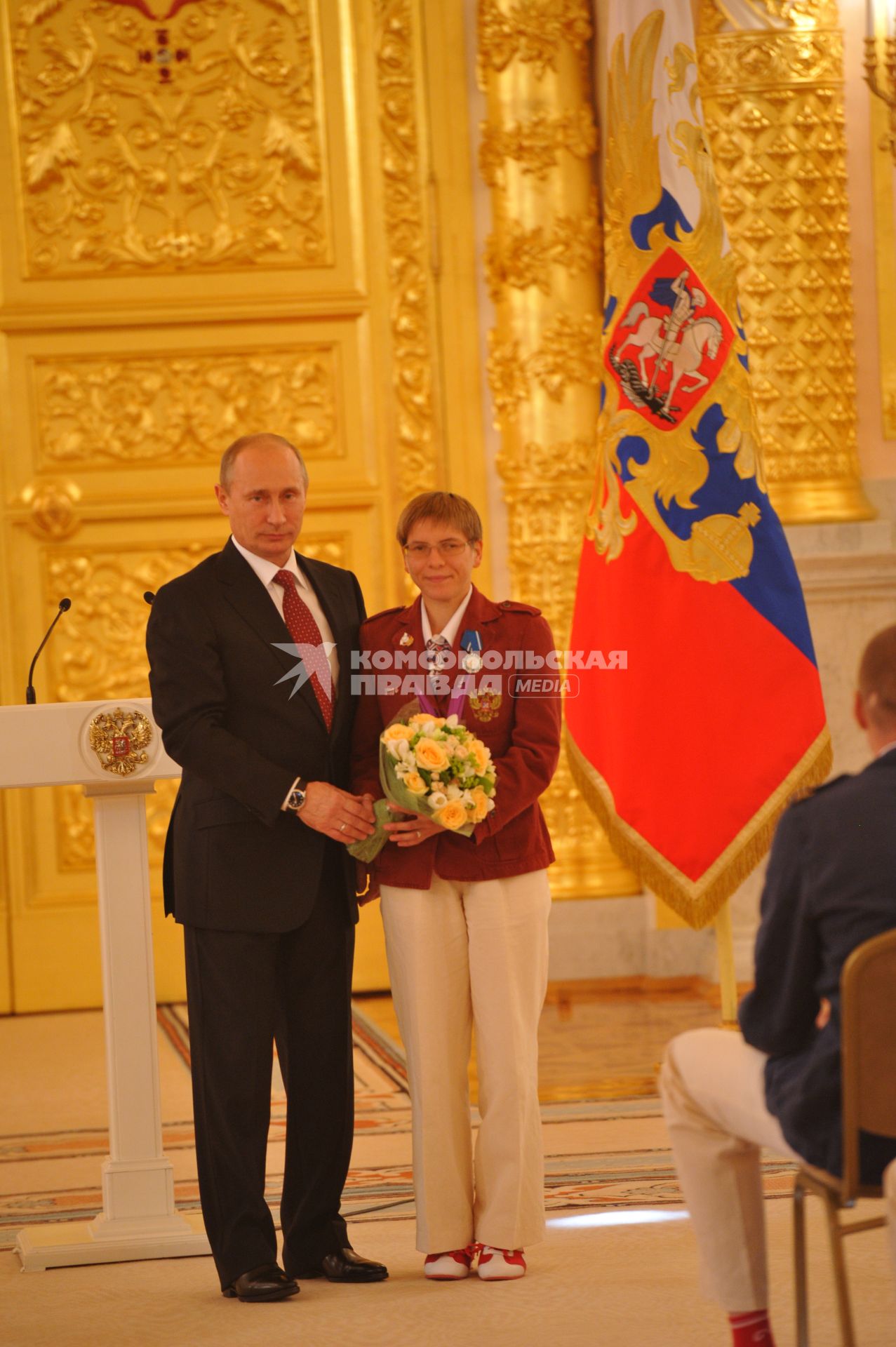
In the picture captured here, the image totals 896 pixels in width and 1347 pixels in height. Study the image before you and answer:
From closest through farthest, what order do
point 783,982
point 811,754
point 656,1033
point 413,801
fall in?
1. point 783,982
2. point 413,801
3. point 811,754
4. point 656,1033

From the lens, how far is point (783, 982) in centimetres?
219

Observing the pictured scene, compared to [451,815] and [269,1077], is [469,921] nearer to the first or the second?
[451,815]

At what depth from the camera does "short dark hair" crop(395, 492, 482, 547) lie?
3125 mm

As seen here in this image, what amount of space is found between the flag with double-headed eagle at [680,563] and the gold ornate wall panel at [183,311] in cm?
162

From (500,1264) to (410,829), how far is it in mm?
866

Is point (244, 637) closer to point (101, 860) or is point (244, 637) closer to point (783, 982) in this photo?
point (101, 860)

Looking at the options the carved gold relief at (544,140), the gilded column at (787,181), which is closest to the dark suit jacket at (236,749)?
the gilded column at (787,181)

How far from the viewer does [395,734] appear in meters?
2.91

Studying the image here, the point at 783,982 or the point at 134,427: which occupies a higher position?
the point at 134,427

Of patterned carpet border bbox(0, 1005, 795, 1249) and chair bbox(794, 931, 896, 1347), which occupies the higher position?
chair bbox(794, 931, 896, 1347)

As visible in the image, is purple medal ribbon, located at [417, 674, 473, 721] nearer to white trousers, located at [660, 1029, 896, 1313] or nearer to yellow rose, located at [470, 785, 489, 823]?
yellow rose, located at [470, 785, 489, 823]

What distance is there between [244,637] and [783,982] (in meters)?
1.36

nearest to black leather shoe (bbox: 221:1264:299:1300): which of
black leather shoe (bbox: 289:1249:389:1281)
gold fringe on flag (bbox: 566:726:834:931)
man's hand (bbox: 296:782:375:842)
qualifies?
black leather shoe (bbox: 289:1249:389:1281)

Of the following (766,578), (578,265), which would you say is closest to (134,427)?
(578,265)
